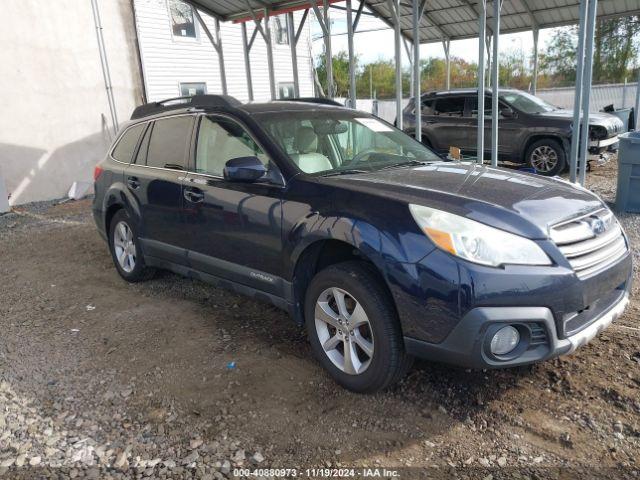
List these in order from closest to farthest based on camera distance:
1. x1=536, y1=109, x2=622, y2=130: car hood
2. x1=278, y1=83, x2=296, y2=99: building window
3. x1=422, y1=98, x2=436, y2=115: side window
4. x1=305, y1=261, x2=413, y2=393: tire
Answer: x1=305, y1=261, x2=413, y2=393: tire < x1=536, y1=109, x2=622, y2=130: car hood < x1=422, y1=98, x2=436, y2=115: side window < x1=278, y1=83, x2=296, y2=99: building window

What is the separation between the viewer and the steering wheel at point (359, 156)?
367 cm

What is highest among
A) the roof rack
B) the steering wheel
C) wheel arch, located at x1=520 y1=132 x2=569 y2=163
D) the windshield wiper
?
the roof rack

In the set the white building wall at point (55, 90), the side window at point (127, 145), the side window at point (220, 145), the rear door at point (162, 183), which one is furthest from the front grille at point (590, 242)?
the white building wall at point (55, 90)

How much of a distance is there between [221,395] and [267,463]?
27.9 inches

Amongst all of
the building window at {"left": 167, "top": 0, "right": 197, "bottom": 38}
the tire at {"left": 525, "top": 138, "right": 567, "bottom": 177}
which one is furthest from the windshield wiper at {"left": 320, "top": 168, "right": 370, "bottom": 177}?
the building window at {"left": 167, "top": 0, "right": 197, "bottom": 38}

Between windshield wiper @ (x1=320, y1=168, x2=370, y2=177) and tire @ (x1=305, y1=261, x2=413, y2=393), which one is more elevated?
windshield wiper @ (x1=320, y1=168, x2=370, y2=177)

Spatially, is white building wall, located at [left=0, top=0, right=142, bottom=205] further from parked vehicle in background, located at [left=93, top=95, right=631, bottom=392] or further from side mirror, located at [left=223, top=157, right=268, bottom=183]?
side mirror, located at [left=223, top=157, right=268, bottom=183]

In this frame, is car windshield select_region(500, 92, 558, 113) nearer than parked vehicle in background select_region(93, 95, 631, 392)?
No

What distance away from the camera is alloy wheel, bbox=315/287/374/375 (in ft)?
9.48

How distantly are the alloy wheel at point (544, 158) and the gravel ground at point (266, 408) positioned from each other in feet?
22.0

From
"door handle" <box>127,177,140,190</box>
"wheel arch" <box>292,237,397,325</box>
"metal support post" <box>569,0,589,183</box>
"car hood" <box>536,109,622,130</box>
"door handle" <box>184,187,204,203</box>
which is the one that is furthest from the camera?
"car hood" <box>536,109,622,130</box>

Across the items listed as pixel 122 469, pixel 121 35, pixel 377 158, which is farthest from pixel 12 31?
pixel 122 469

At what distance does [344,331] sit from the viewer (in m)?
2.97

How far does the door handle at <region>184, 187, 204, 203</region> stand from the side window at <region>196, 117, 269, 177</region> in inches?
6.1
